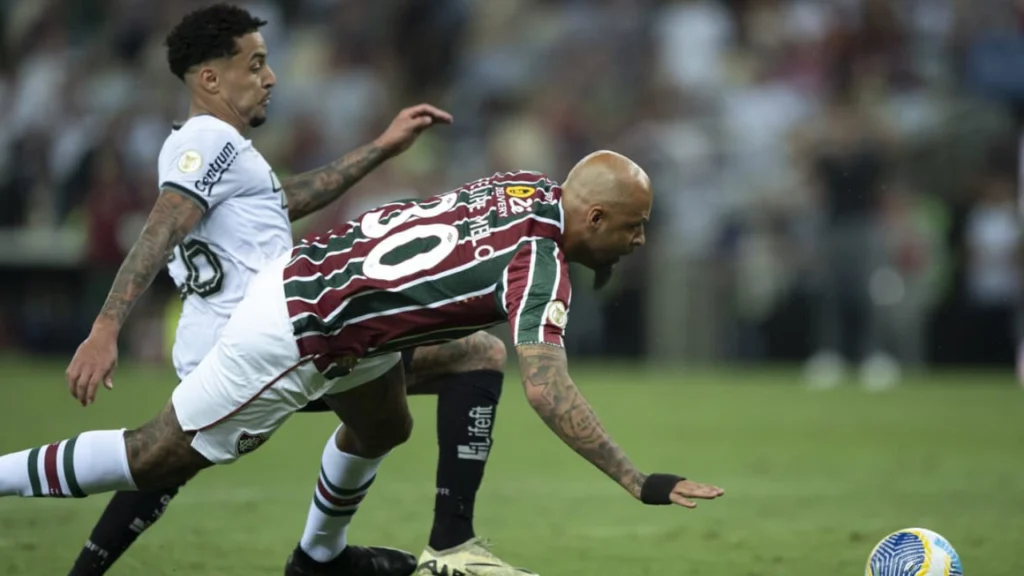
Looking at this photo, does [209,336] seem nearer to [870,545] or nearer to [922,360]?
[870,545]

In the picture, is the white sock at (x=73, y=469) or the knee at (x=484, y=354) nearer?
the white sock at (x=73, y=469)

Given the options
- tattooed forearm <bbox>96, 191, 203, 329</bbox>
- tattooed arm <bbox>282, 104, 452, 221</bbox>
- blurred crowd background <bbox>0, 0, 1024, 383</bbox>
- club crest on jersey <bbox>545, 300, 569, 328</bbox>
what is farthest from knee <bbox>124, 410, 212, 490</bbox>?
blurred crowd background <bbox>0, 0, 1024, 383</bbox>

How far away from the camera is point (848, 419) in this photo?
44.4ft

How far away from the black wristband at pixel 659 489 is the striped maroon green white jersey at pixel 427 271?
2.28 feet

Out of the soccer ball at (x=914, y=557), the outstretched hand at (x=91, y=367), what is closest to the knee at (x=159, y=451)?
the outstretched hand at (x=91, y=367)

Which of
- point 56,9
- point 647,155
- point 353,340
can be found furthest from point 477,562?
point 56,9

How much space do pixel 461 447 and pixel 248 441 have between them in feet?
3.37

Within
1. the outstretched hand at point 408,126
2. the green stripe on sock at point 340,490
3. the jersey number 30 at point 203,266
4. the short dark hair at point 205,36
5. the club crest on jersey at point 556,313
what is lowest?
the green stripe on sock at point 340,490

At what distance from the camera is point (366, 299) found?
547cm

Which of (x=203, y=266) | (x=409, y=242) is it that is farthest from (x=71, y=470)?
(x=409, y=242)

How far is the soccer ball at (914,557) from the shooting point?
5.62m

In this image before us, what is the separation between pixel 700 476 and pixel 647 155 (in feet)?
27.1

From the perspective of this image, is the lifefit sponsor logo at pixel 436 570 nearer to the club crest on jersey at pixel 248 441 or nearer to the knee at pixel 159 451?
the club crest on jersey at pixel 248 441

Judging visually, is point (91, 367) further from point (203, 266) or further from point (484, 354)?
point (484, 354)
